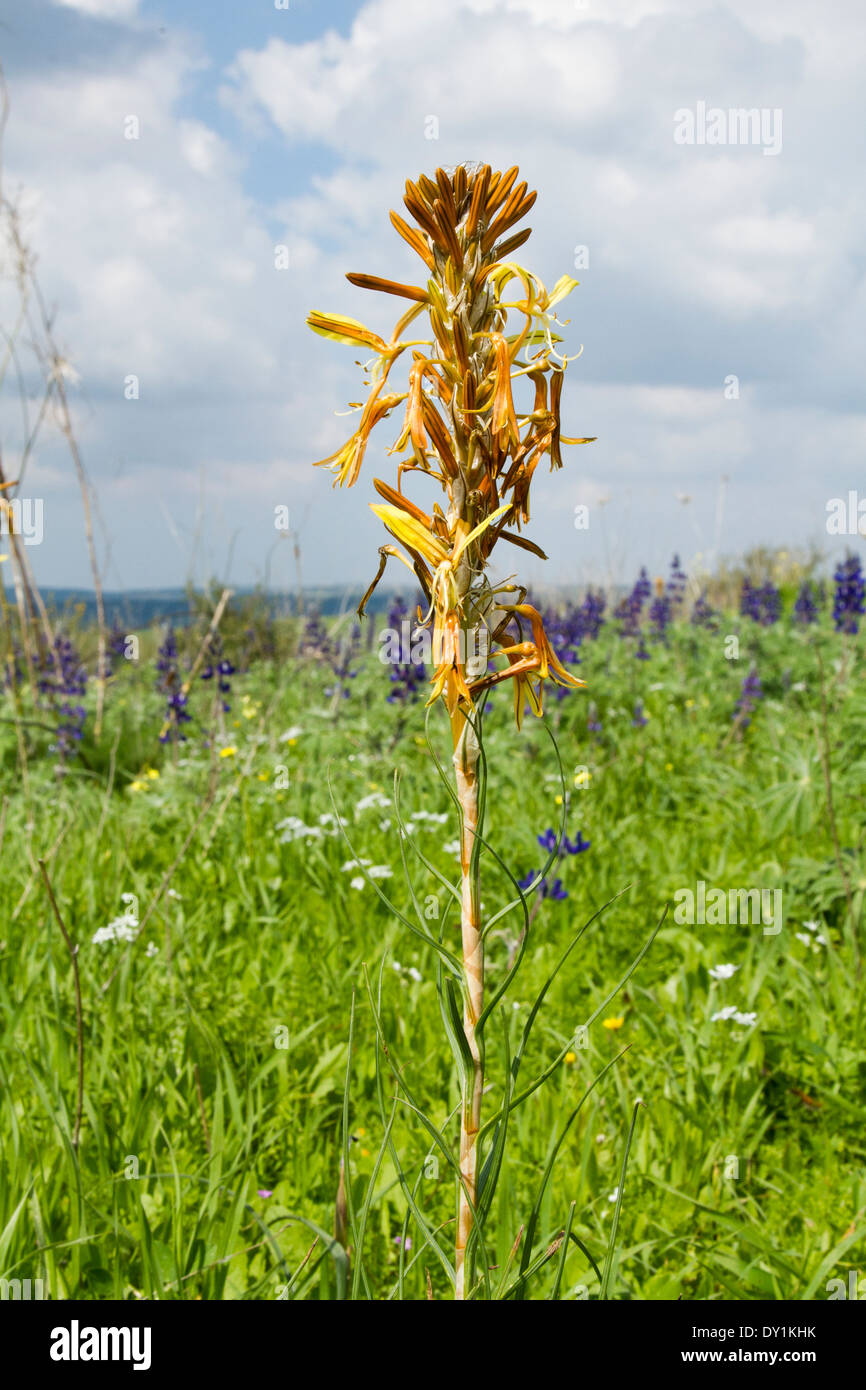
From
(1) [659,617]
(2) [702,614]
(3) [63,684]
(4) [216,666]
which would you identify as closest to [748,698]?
(1) [659,617]

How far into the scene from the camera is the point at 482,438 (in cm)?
101

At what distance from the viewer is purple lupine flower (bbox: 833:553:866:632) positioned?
5.83m

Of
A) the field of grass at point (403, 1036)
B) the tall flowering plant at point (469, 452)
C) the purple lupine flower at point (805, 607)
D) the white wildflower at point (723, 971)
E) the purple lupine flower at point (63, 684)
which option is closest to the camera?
the tall flowering plant at point (469, 452)

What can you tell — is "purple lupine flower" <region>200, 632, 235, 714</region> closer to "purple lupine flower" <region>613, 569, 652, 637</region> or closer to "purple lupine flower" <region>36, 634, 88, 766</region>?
"purple lupine flower" <region>36, 634, 88, 766</region>

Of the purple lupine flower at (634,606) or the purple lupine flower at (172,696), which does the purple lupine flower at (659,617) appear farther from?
the purple lupine flower at (172,696)

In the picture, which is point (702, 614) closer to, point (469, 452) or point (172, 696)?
point (172, 696)

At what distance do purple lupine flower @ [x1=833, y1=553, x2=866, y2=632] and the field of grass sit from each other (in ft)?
2.75

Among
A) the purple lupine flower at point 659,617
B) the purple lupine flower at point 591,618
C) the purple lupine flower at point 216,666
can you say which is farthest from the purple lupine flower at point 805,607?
the purple lupine flower at point 216,666

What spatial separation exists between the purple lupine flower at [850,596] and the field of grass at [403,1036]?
0.84 metres

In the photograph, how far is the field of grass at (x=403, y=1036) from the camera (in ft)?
6.00

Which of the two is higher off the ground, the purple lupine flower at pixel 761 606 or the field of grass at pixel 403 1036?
the purple lupine flower at pixel 761 606

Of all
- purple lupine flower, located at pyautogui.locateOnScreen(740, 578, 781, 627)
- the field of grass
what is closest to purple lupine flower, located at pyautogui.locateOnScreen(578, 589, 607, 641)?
purple lupine flower, located at pyautogui.locateOnScreen(740, 578, 781, 627)
